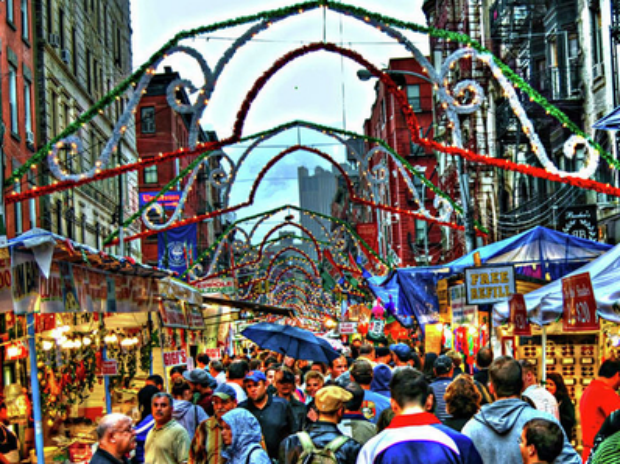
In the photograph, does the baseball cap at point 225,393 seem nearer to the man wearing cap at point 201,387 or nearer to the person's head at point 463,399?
the man wearing cap at point 201,387

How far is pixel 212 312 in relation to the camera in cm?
3325

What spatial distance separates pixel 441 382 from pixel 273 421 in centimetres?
207

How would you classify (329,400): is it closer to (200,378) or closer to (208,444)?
(208,444)

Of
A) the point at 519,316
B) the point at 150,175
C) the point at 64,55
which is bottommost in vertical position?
the point at 519,316

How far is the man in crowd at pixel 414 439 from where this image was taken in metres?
5.57

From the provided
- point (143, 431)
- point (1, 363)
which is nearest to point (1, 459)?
point (143, 431)

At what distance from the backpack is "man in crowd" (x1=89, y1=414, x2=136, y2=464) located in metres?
1.25

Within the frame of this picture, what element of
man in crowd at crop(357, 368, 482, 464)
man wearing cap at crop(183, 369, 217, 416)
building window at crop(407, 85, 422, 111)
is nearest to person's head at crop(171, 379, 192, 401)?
man wearing cap at crop(183, 369, 217, 416)

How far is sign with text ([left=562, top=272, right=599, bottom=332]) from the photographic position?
1202 cm

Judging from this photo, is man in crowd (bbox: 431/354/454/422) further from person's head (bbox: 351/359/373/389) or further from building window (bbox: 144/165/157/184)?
building window (bbox: 144/165/157/184)

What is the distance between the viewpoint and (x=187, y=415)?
11.1m

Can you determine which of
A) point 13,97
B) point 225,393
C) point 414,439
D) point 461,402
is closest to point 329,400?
point 461,402

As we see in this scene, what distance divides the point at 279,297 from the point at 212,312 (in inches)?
3246

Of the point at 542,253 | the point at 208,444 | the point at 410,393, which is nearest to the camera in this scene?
the point at 410,393
